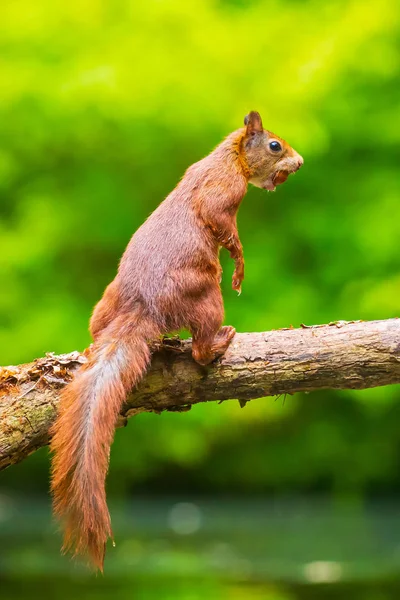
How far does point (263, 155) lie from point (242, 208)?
2.43 meters

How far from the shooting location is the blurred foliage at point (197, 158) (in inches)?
186

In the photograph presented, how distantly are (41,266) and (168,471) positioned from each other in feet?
4.45

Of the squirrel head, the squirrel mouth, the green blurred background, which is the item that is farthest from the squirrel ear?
the green blurred background

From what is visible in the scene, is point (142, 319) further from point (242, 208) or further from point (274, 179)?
point (242, 208)

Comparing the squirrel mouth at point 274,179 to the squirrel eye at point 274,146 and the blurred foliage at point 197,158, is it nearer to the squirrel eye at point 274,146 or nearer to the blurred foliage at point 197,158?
A: the squirrel eye at point 274,146

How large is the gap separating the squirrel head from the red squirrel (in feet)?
0.12

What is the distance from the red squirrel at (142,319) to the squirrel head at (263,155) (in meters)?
0.04

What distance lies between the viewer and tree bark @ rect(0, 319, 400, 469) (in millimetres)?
2232

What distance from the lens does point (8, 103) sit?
4809 millimetres

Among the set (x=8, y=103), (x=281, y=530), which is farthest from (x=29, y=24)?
(x=281, y=530)

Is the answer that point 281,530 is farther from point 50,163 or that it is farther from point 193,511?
point 50,163

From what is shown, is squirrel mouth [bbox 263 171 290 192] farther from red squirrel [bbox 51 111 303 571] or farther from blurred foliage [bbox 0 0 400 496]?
blurred foliage [bbox 0 0 400 496]

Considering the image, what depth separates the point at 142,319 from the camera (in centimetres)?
214

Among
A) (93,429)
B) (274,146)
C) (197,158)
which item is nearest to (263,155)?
(274,146)
